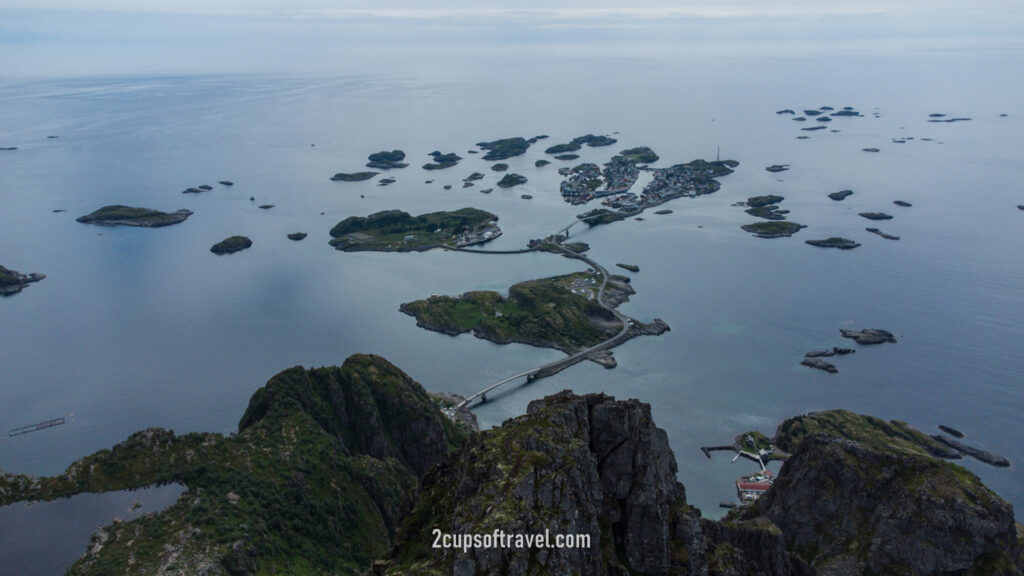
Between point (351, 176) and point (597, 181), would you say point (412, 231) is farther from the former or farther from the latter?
point (597, 181)

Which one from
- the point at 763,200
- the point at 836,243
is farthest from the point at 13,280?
the point at 763,200

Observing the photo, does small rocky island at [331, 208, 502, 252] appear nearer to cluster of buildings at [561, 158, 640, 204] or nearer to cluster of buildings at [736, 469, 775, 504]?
cluster of buildings at [561, 158, 640, 204]

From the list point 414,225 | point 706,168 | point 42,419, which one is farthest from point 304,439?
point 706,168

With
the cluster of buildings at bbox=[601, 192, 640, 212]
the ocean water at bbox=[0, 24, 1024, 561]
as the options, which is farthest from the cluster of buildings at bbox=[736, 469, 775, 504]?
the cluster of buildings at bbox=[601, 192, 640, 212]

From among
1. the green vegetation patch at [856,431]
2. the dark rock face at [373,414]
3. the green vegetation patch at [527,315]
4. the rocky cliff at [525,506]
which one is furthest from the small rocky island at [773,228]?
the rocky cliff at [525,506]

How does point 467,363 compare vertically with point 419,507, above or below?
below

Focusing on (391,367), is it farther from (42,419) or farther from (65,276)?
(65,276)
